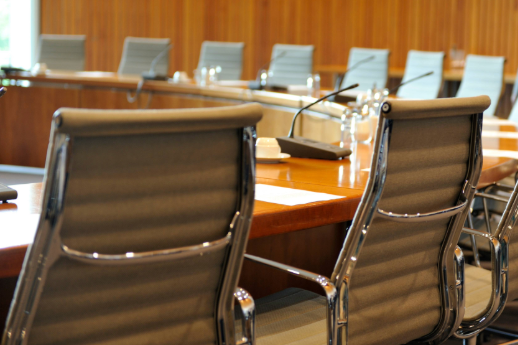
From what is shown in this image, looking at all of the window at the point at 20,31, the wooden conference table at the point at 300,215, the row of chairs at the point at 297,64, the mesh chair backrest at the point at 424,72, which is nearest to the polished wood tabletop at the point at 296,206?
the wooden conference table at the point at 300,215

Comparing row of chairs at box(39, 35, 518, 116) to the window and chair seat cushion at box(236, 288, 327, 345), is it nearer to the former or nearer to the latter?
the window

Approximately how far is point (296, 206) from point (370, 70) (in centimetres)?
488

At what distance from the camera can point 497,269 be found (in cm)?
173

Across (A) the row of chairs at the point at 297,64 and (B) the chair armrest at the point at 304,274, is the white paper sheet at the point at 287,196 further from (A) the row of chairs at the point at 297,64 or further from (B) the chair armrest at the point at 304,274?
(A) the row of chairs at the point at 297,64

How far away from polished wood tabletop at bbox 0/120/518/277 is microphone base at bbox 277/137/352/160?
3 centimetres

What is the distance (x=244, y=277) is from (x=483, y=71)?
172 inches

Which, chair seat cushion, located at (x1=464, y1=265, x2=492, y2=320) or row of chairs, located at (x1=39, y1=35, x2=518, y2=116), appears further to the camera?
row of chairs, located at (x1=39, y1=35, x2=518, y2=116)

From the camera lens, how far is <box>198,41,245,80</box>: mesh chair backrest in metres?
6.23

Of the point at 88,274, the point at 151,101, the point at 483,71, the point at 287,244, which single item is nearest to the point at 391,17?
the point at 483,71

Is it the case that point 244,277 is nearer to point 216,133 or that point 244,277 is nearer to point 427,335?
point 427,335

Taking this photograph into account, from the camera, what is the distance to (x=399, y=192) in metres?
1.34

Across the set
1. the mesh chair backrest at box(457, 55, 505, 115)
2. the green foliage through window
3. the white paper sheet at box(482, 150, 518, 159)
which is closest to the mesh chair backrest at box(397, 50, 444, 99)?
the mesh chair backrest at box(457, 55, 505, 115)

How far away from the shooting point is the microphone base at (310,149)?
2.23 m

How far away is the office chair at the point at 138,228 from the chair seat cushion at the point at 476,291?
0.84 m
